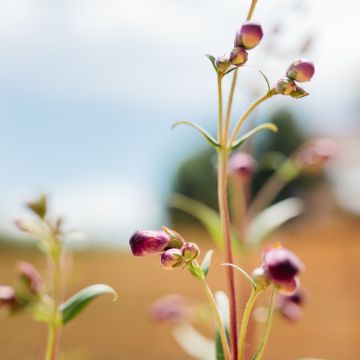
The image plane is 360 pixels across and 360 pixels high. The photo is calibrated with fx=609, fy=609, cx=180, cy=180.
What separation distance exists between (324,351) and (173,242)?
2403 mm

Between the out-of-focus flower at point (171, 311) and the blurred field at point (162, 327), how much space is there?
5.69ft

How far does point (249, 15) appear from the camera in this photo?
50 centimetres

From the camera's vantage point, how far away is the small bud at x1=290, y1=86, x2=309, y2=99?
0.48 m

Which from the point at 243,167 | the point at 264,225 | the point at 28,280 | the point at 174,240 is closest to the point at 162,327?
the point at 264,225

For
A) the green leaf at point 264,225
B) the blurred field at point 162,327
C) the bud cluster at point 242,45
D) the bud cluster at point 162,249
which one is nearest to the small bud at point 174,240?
the bud cluster at point 162,249

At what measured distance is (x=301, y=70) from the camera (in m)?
0.48

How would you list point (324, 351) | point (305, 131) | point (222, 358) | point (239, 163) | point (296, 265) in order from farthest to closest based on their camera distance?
point (305, 131), point (324, 351), point (239, 163), point (222, 358), point (296, 265)

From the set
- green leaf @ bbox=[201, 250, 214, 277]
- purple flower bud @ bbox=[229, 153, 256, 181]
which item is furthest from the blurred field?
green leaf @ bbox=[201, 250, 214, 277]

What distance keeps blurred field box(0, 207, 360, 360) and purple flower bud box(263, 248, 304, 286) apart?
7.37 feet

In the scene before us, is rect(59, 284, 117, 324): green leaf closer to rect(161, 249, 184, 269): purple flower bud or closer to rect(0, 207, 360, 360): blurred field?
rect(161, 249, 184, 269): purple flower bud

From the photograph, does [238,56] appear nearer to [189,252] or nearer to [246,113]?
[246,113]

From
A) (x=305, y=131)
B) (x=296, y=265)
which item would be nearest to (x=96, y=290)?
(x=296, y=265)

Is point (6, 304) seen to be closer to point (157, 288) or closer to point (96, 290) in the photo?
point (96, 290)

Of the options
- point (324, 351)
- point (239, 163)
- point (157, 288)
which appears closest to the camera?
point (239, 163)
